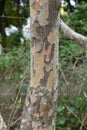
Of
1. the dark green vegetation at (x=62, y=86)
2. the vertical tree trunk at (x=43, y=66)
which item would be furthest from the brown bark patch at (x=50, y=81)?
the dark green vegetation at (x=62, y=86)

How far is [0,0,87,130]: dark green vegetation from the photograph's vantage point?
1839mm

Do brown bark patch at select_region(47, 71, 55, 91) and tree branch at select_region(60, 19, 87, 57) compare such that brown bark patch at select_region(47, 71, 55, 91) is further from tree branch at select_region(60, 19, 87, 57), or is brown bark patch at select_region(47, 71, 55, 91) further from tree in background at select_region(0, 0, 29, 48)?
tree in background at select_region(0, 0, 29, 48)

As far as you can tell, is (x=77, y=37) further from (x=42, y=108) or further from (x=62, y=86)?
(x=62, y=86)

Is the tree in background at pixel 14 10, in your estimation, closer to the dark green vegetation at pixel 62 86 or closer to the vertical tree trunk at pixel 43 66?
the dark green vegetation at pixel 62 86

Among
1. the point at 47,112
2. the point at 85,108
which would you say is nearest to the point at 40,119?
the point at 47,112

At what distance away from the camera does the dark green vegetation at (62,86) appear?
1.84 m

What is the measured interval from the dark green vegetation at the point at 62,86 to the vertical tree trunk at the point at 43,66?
0.61m

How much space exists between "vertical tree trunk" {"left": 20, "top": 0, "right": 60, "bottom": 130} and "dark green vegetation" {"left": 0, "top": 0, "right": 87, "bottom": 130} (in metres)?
0.61

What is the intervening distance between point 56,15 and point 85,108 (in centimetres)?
100

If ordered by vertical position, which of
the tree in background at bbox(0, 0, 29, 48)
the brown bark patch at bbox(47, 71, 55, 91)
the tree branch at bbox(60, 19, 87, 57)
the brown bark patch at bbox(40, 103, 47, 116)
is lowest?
the tree in background at bbox(0, 0, 29, 48)

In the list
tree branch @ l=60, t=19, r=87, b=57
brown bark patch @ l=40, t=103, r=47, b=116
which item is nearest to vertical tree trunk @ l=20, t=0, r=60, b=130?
brown bark patch @ l=40, t=103, r=47, b=116

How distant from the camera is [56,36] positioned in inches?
39.7

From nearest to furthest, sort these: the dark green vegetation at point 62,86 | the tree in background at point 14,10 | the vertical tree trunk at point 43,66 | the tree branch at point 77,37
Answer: the vertical tree trunk at point 43,66, the tree branch at point 77,37, the dark green vegetation at point 62,86, the tree in background at point 14,10

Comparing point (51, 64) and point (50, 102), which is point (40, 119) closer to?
point (50, 102)
